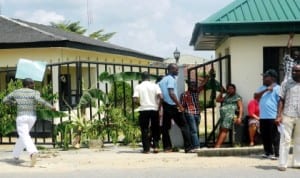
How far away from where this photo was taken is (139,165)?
10734 mm

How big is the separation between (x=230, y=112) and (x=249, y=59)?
1321mm

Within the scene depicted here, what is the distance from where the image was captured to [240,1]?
1309 cm

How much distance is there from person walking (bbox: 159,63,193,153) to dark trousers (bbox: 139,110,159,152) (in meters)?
0.20

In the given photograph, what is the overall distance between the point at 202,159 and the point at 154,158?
948 millimetres

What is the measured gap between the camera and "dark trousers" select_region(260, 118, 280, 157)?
10798 millimetres

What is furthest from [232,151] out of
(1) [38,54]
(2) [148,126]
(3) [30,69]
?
(1) [38,54]

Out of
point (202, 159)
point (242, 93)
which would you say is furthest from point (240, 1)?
point (202, 159)

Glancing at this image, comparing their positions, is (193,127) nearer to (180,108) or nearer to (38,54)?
(180,108)

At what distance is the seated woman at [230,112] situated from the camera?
12055 mm

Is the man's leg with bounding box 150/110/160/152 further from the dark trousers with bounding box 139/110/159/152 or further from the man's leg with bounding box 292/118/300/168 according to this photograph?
the man's leg with bounding box 292/118/300/168

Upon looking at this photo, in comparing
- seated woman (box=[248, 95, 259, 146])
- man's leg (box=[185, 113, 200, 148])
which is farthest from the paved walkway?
seated woman (box=[248, 95, 259, 146])

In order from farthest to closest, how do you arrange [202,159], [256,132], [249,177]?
[256,132] < [202,159] < [249,177]

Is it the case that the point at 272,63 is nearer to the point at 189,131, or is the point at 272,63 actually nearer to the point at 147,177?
the point at 189,131

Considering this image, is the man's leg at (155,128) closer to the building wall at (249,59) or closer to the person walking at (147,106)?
the person walking at (147,106)
